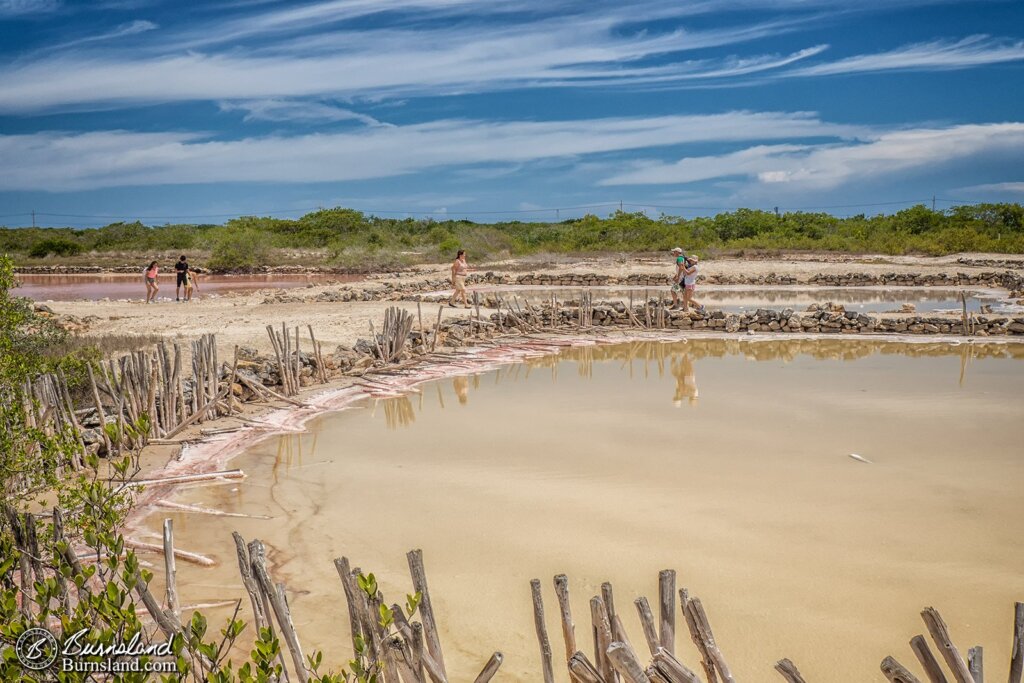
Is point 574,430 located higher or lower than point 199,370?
lower

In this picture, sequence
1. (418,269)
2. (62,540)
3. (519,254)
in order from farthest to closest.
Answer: (519,254) < (418,269) < (62,540)

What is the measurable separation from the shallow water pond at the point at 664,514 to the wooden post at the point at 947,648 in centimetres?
145

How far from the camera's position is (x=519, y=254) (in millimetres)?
45781

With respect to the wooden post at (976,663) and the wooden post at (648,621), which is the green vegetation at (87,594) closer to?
the wooden post at (648,621)

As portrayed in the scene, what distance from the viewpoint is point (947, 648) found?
9.21 ft

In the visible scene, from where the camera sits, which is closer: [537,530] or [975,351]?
[537,530]

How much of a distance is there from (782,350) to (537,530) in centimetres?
995

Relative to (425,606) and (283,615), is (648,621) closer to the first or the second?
(425,606)

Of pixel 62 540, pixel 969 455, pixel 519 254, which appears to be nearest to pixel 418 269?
pixel 519 254

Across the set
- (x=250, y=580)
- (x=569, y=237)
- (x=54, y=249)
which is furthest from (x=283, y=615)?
(x=54, y=249)

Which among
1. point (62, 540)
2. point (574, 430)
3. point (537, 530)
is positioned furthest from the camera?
point (574, 430)

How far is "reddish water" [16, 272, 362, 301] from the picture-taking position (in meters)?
27.6

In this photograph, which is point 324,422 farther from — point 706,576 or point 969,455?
point 969,455

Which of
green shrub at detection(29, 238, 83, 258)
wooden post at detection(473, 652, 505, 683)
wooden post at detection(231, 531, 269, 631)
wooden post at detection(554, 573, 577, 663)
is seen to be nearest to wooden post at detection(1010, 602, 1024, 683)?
wooden post at detection(554, 573, 577, 663)
